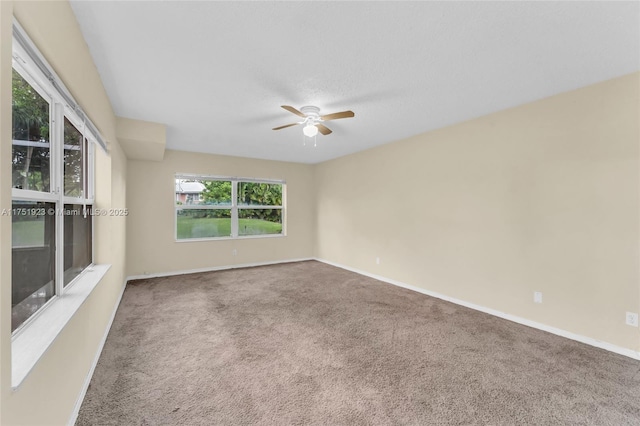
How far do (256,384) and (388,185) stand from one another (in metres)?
3.61

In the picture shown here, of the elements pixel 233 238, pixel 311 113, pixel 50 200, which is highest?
pixel 311 113

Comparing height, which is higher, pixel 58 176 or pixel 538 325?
pixel 58 176

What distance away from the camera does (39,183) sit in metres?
1.49


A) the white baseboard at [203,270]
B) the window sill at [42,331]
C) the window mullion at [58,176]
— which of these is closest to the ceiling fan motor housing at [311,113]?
the window mullion at [58,176]

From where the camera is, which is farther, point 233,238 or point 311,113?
point 233,238

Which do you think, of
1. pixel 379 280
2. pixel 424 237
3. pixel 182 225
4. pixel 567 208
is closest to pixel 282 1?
pixel 567 208

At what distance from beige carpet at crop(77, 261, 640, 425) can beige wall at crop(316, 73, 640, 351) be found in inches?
14.5

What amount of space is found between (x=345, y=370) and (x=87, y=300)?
6.40ft

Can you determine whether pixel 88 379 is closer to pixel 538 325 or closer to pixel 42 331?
pixel 42 331

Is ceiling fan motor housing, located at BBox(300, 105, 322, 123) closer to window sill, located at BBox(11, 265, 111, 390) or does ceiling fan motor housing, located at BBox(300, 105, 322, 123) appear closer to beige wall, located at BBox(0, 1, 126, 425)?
beige wall, located at BBox(0, 1, 126, 425)

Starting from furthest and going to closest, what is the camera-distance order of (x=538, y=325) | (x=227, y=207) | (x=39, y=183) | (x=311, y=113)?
(x=227, y=207) < (x=311, y=113) < (x=538, y=325) < (x=39, y=183)

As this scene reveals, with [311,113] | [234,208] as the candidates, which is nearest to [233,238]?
[234,208]

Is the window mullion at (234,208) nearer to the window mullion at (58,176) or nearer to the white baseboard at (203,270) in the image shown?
the white baseboard at (203,270)

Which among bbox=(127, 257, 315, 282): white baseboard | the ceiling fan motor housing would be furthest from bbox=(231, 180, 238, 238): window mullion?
the ceiling fan motor housing
